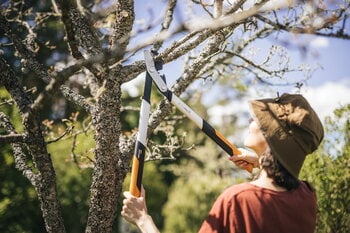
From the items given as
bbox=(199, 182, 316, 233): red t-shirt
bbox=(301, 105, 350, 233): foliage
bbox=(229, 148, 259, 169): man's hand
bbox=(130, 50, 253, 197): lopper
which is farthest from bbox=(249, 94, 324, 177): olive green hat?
bbox=(301, 105, 350, 233): foliage

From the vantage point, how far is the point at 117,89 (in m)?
2.90

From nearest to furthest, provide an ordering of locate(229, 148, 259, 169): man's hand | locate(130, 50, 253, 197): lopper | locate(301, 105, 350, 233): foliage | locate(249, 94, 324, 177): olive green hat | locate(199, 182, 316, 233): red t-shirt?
locate(199, 182, 316, 233): red t-shirt → locate(249, 94, 324, 177): olive green hat → locate(130, 50, 253, 197): lopper → locate(229, 148, 259, 169): man's hand → locate(301, 105, 350, 233): foliage

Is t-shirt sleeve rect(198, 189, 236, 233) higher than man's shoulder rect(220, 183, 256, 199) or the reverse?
the reverse

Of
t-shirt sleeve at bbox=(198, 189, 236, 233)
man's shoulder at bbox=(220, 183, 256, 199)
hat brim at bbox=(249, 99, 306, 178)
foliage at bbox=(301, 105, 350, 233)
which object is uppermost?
hat brim at bbox=(249, 99, 306, 178)

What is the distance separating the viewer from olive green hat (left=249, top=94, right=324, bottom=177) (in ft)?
6.10

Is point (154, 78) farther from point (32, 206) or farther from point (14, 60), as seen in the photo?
point (14, 60)

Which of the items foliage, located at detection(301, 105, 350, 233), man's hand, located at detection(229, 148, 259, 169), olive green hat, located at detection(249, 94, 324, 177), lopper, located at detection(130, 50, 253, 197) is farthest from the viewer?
foliage, located at detection(301, 105, 350, 233)

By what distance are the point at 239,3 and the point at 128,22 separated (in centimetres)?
83

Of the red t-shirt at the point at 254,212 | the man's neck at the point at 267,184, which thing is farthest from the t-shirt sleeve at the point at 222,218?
the man's neck at the point at 267,184

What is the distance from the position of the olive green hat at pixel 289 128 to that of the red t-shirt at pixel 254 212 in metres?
0.16

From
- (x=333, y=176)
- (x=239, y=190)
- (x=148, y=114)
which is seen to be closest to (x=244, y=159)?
(x=148, y=114)

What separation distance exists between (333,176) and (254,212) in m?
4.81

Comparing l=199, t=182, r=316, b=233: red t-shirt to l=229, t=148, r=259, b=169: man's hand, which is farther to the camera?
l=229, t=148, r=259, b=169: man's hand

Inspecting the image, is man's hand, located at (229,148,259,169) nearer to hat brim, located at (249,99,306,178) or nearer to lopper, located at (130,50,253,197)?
lopper, located at (130,50,253,197)
